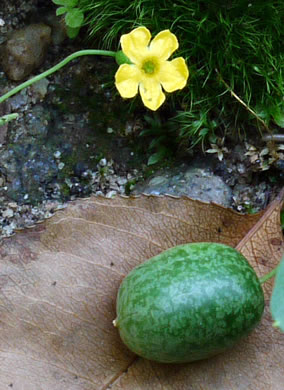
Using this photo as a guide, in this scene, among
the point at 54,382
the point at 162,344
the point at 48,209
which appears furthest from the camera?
the point at 48,209

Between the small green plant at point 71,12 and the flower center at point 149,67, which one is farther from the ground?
the small green plant at point 71,12

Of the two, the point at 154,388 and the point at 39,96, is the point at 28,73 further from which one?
the point at 154,388

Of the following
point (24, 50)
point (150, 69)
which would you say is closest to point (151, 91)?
point (150, 69)

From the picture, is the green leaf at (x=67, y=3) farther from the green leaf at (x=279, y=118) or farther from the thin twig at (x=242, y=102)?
the green leaf at (x=279, y=118)

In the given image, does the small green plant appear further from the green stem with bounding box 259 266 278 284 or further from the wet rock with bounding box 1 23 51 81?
the green stem with bounding box 259 266 278 284

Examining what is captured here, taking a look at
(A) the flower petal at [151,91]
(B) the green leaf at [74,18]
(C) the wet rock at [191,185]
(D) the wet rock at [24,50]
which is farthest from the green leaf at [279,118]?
(D) the wet rock at [24,50]

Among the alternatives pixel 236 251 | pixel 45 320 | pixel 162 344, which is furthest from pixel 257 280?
pixel 45 320
